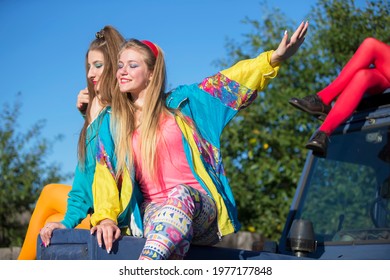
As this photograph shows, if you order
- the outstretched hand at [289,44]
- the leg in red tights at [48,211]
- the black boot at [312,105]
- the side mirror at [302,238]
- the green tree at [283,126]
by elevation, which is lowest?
the side mirror at [302,238]

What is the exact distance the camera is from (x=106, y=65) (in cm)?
377

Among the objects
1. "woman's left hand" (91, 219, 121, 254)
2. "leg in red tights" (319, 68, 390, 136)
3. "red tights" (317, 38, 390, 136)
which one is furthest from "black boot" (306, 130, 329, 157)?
"woman's left hand" (91, 219, 121, 254)

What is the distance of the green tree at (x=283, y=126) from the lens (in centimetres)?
789

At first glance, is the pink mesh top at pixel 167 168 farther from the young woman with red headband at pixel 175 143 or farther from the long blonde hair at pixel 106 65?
the long blonde hair at pixel 106 65

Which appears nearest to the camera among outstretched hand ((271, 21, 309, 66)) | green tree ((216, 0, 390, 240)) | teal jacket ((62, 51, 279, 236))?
teal jacket ((62, 51, 279, 236))

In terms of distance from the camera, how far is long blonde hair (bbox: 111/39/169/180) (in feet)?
10.8

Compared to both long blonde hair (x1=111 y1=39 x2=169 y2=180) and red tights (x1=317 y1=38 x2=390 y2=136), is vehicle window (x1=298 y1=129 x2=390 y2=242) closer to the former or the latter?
red tights (x1=317 y1=38 x2=390 y2=136)

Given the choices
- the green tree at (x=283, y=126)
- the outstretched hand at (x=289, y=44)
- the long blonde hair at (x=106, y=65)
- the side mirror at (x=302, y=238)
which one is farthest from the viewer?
the green tree at (x=283, y=126)

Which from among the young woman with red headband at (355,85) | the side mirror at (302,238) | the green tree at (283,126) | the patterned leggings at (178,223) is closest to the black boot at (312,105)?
the young woman with red headband at (355,85)

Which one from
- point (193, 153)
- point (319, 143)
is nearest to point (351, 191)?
point (319, 143)

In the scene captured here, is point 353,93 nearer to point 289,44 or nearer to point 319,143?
point 319,143

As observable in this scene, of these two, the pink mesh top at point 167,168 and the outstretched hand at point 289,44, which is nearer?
the pink mesh top at point 167,168

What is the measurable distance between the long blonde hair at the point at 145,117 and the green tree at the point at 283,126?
4.51m

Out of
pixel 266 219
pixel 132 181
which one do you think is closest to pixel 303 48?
pixel 266 219
